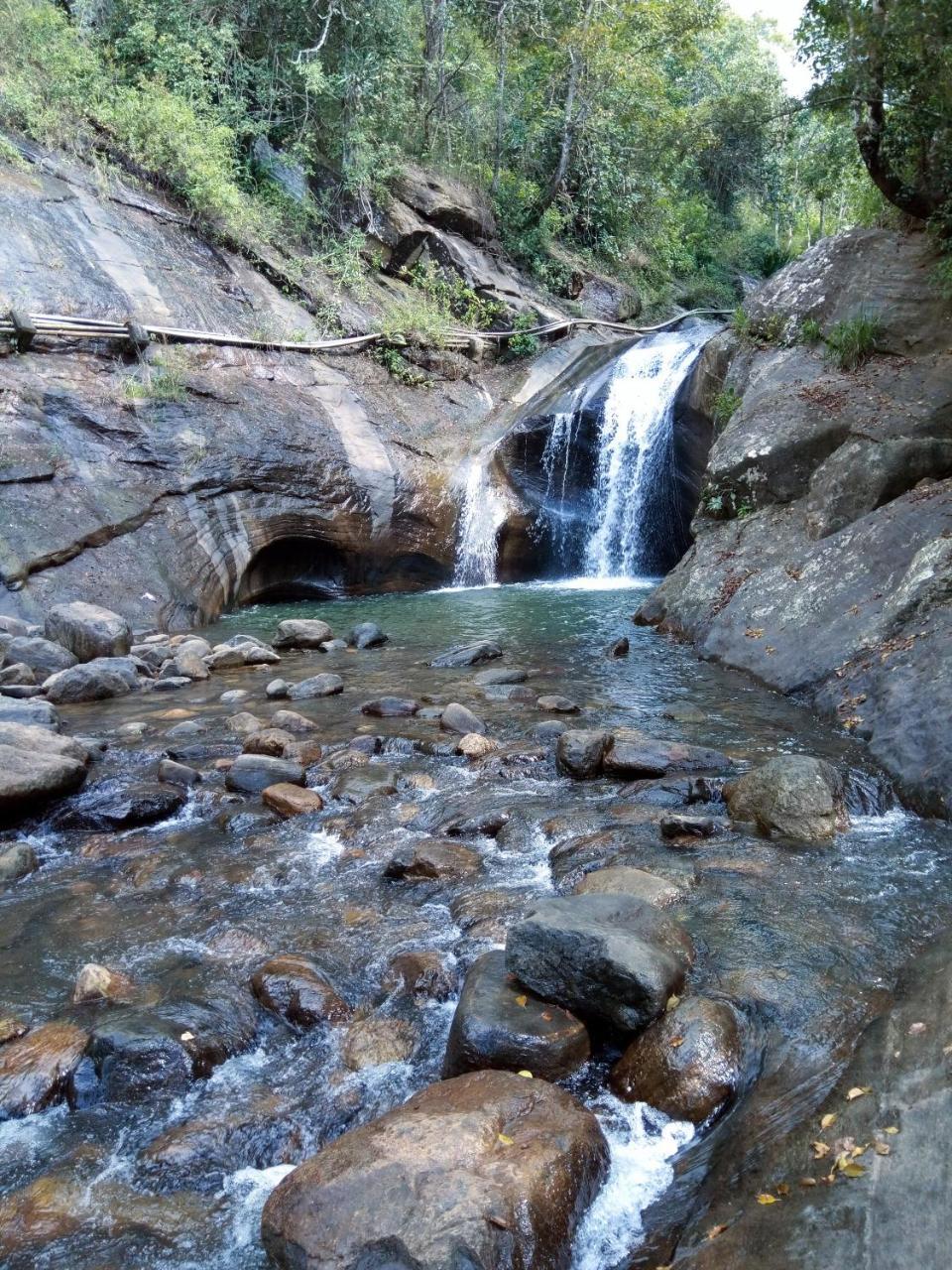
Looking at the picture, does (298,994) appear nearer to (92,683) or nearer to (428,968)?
(428,968)

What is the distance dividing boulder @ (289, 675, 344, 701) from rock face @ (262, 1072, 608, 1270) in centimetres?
555

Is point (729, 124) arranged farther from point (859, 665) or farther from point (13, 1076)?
point (13, 1076)

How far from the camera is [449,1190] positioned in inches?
93.7

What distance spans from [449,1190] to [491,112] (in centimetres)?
2410

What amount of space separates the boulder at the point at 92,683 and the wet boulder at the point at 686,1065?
651 centimetres

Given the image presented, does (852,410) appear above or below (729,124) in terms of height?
below

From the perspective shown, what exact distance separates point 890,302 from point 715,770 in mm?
7498

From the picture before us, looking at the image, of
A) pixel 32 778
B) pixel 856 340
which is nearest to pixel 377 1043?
pixel 32 778

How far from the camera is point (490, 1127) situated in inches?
103

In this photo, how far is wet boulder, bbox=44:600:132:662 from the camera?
9188 millimetres

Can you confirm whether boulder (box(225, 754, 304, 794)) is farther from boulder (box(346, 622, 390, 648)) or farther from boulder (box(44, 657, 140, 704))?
boulder (box(346, 622, 390, 648))

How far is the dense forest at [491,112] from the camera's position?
10.2 meters

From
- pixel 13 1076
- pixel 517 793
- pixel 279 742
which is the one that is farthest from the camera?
pixel 279 742

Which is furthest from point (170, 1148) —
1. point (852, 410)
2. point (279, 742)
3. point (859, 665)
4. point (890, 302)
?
point (890, 302)
